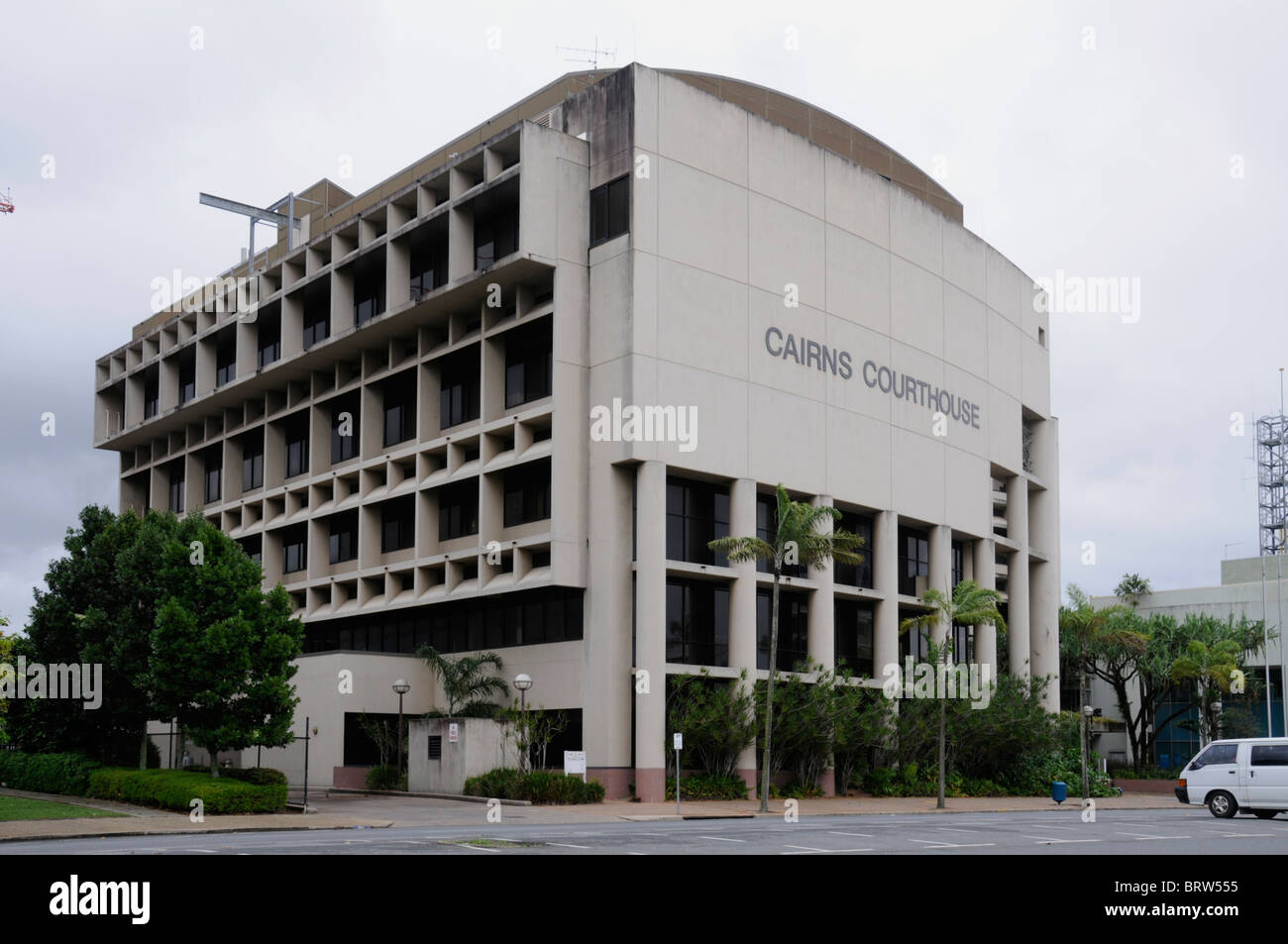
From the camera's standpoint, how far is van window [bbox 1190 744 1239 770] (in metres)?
37.9

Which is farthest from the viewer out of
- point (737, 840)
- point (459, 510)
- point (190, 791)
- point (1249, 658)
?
point (1249, 658)

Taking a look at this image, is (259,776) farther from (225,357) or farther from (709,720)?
(225,357)

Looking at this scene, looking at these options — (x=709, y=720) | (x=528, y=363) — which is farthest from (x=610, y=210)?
(x=709, y=720)

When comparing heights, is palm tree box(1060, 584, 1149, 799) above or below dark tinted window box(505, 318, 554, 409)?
below

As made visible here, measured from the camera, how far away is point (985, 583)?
6169cm

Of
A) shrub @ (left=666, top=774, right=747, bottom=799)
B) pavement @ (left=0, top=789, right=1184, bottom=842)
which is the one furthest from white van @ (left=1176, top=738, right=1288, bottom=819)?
shrub @ (left=666, top=774, right=747, bottom=799)

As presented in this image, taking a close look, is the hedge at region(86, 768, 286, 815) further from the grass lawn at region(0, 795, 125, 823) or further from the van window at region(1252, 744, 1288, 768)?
the van window at region(1252, 744, 1288, 768)

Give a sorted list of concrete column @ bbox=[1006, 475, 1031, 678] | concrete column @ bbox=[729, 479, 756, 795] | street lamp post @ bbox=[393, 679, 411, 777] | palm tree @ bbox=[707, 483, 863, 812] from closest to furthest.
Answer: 1. palm tree @ bbox=[707, 483, 863, 812]
2. street lamp post @ bbox=[393, 679, 411, 777]
3. concrete column @ bbox=[729, 479, 756, 795]
4. concrete column @ bbox=[1006, 475, 1031, 678]

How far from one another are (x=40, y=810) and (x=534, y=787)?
14.3 metres

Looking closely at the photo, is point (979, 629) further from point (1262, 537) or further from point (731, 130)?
point (1262, 537)

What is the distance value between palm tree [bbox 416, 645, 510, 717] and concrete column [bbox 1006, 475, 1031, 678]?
2830cm
